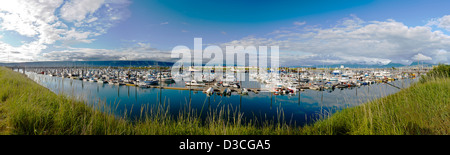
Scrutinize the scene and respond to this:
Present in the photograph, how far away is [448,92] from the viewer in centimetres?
382

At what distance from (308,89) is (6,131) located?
3943cm

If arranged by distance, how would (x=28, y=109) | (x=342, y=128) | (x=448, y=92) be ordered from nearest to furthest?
(x=28, y=109) → (x=342, y=128) → (x=448, y=92)
